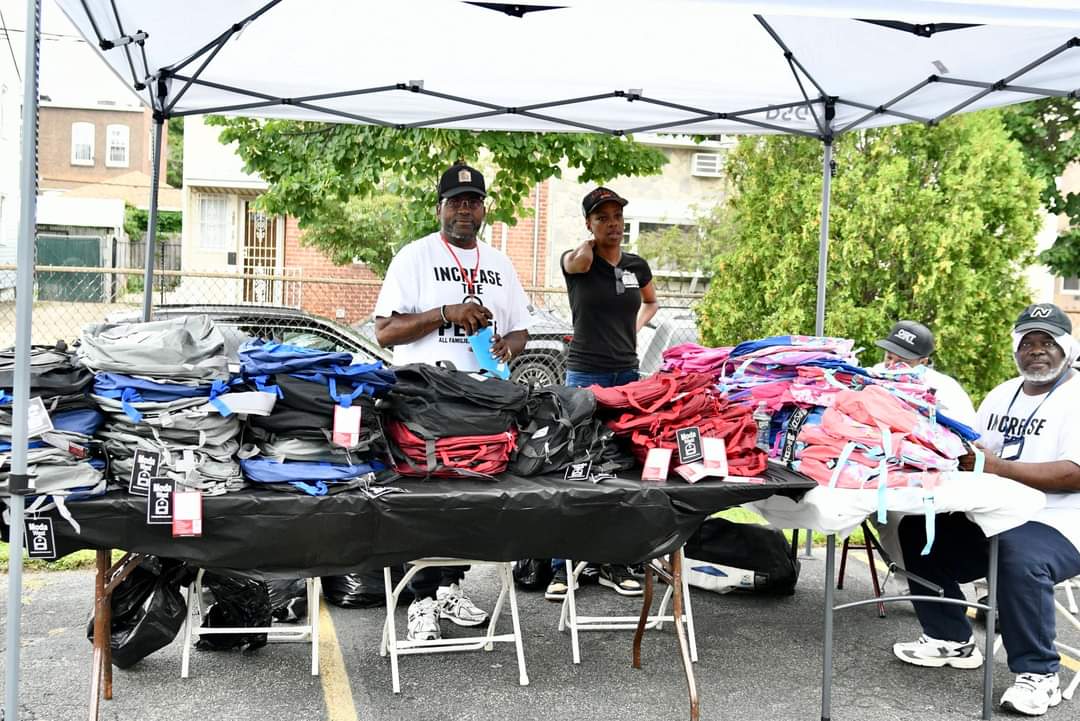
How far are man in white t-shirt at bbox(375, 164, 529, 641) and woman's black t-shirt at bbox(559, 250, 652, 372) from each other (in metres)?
0.56

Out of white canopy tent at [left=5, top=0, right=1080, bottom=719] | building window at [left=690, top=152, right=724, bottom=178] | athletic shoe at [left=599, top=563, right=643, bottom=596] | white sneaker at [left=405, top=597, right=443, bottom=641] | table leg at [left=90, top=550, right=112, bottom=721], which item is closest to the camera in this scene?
table leg at [left=90, top=550, right=112, bottom=721]

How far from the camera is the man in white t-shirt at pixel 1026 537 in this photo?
3836 mm

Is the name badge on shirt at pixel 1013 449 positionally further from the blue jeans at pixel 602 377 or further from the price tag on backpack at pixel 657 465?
the blue jeans at pixel 602 377

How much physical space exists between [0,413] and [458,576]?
2.17m

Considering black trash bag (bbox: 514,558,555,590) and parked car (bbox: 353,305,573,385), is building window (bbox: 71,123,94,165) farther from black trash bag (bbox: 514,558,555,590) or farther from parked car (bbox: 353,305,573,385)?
black trash bag (bbox: 514,558,555,590)

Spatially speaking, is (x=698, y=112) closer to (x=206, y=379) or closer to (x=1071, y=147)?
(x=206, y=379)

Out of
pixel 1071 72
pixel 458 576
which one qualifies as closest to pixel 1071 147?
pixel 1071 72

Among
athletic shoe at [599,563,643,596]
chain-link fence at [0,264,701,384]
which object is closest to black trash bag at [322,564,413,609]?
athletic shoe at [599,563,643,596]

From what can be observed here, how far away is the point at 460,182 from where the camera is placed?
14.2 ft

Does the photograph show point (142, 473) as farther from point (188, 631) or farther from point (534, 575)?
point (534, 575)

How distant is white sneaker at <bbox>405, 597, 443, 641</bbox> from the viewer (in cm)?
427

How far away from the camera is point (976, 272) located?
28.9ft

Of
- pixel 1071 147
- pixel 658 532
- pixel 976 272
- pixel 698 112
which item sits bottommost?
pixel 658 532

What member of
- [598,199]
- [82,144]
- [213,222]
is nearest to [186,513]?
[598,199]
